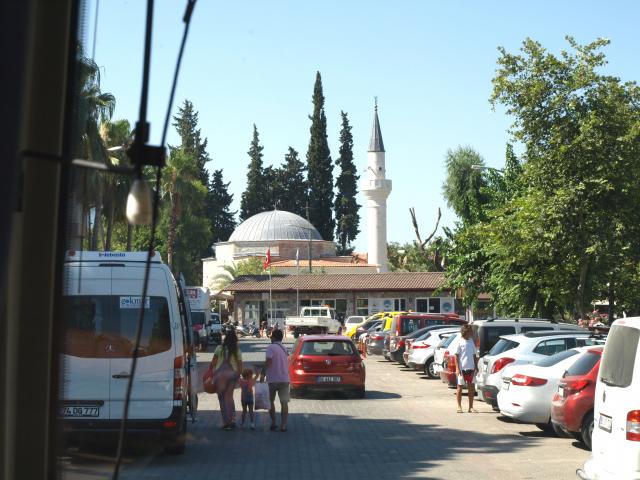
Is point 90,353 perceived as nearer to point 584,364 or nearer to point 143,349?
point 143,349

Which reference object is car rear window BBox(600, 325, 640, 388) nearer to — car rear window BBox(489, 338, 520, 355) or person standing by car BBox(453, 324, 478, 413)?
car rear window BBox(489, 338, 520, 355)

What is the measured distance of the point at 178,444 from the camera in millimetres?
13312

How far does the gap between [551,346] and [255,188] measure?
10271cm

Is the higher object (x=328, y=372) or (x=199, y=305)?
(x=199, y=305)

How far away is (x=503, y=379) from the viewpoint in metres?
16.8

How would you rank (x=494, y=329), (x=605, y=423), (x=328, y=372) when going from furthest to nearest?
(x=494, y=329)
(x=328, y=372)
(x=605, y=423)

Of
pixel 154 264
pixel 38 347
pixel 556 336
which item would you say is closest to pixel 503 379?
pixel 556 336

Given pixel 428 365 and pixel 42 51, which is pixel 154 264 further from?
pixel 428 365

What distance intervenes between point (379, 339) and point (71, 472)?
35306mm

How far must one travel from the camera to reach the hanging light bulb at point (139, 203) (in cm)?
441

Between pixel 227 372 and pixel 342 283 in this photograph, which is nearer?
pixel 227 372

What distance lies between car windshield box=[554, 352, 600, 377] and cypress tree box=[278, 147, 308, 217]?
10684 centimetres

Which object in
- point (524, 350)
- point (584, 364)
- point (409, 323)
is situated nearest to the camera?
point (584, 364)

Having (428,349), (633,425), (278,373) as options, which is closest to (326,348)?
(278,373)
